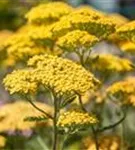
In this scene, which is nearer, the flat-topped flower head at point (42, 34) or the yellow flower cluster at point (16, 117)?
the flat-topped flower head at point (42, 34)

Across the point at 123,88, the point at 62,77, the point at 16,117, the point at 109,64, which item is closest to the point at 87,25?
the point at 123,88

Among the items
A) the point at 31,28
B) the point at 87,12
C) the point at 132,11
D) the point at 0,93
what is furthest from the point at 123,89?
the point at 132,11

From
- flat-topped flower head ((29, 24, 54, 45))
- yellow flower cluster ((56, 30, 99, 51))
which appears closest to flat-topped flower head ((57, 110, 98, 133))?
yellow flower cluster ((56, 30, 99, 51))

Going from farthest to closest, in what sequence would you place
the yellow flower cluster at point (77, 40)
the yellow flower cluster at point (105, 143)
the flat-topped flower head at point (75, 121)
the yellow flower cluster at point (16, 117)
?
1. the yellow flower cluster at point (16, 117)
2. the yellow flower cluster at point (105, 143)
3. the yellow flower cluster at point (77, 40)
4. the flat-topped flower head at point (75, 121)

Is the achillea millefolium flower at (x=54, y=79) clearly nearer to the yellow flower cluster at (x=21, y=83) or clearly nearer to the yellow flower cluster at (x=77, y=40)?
the yellow flower cluster at (x=21, y=83)

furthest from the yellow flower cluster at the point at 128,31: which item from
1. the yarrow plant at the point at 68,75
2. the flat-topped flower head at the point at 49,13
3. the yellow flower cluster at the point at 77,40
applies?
the flat-topped flower head at the point at 49,13

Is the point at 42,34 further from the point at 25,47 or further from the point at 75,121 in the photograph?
the point at 75,121

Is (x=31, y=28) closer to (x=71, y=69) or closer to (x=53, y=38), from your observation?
(x=53, y=38)
